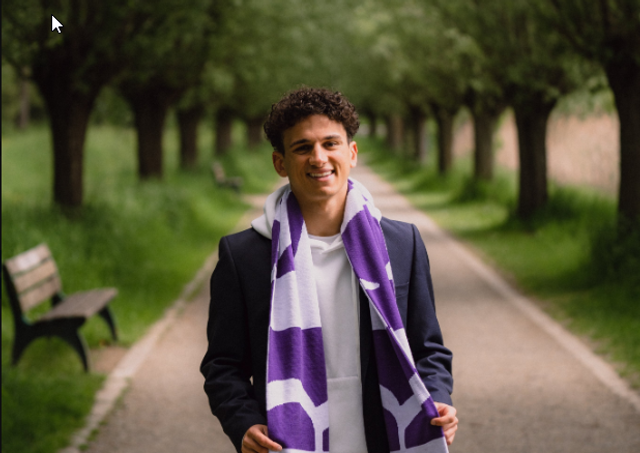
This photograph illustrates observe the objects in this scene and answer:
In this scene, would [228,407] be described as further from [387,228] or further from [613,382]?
[613,382]

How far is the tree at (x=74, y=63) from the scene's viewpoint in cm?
991

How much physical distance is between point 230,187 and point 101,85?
12628 millimetres

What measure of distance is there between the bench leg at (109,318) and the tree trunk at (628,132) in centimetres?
Answer: 596

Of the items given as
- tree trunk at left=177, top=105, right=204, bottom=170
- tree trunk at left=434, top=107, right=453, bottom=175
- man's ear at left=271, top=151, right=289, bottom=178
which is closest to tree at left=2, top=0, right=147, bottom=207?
man's ear at left=271, top=151, right=289, bottom=178

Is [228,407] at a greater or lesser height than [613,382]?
greater

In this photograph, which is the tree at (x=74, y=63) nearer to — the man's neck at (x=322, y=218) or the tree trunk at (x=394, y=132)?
the man's neck at (x=322, y=218)

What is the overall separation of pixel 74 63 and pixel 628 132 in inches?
263

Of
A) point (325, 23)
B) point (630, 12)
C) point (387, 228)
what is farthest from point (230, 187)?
point (387, 228)

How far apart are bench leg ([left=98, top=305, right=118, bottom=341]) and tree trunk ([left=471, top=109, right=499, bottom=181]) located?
597 inches

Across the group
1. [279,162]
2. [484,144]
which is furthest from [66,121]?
[484,144]

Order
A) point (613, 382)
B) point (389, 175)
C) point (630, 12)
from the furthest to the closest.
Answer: point (389, 175) → point (630, 12) → point (613, 382)

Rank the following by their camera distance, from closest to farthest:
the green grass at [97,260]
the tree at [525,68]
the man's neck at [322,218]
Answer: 1. the man's neck at [322,218]
2. the green grass at [97,260]
3. the tree at [525,68]

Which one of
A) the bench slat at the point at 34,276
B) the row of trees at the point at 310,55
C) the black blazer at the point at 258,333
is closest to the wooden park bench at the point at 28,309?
the bench slat at the point at 34,276

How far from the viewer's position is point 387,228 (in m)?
2.64
